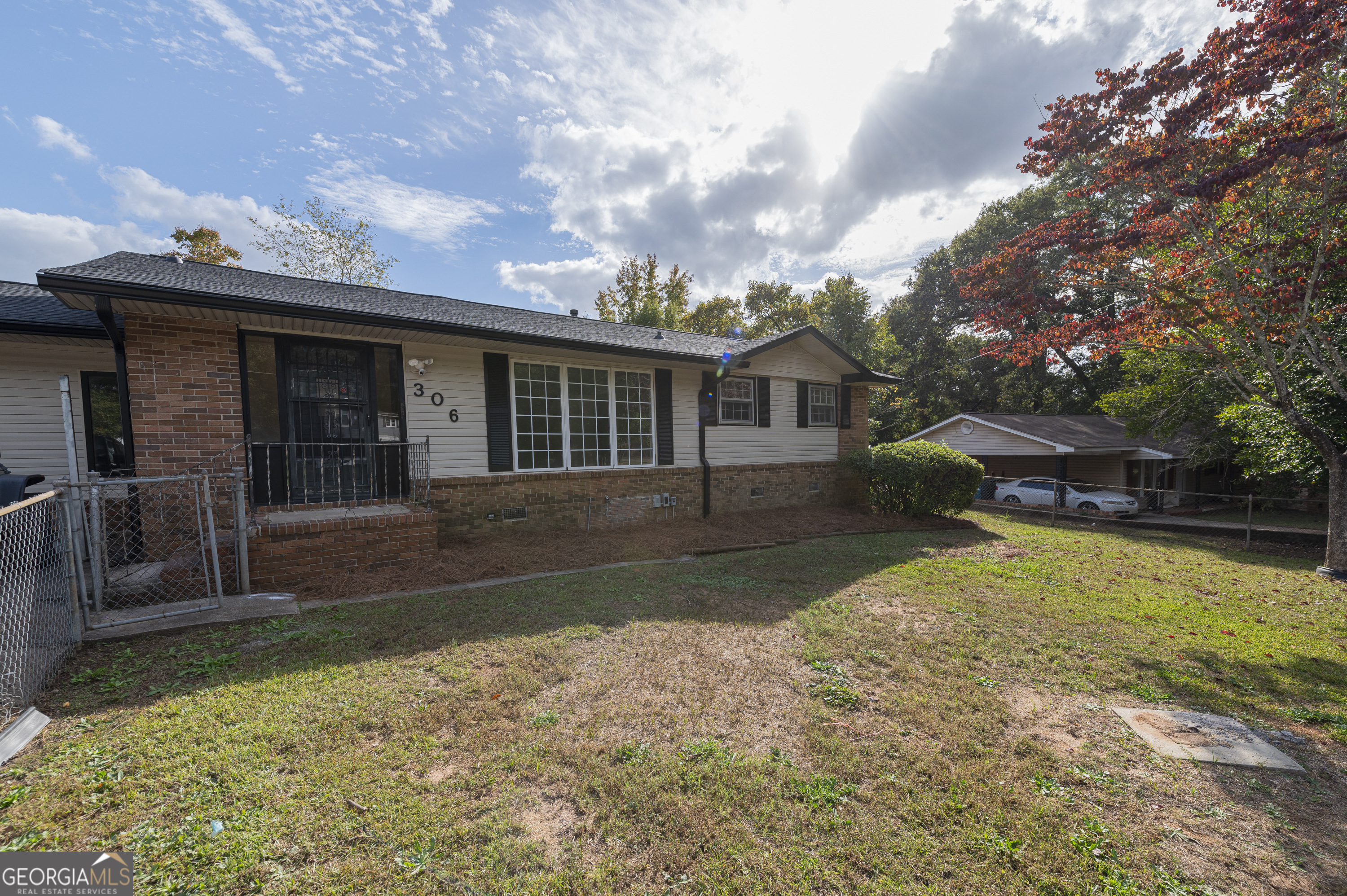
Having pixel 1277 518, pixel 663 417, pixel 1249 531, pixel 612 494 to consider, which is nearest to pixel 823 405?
pixel 663 417

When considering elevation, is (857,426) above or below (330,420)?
below

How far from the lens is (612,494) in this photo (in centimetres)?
898

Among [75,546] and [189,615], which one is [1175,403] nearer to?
[189,615]

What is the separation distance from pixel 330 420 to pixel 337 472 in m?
0.73

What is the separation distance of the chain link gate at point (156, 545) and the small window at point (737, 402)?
26.6 ft

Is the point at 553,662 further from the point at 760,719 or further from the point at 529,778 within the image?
the point at 760,719

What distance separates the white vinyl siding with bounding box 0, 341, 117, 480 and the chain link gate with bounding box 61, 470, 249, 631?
1768mm

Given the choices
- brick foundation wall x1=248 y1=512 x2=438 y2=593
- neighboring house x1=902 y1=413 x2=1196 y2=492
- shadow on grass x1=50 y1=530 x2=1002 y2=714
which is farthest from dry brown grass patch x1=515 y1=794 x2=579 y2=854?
neighboring house x1=902 y1=413 x2=1196 y2=492

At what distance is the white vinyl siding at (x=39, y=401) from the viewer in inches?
265

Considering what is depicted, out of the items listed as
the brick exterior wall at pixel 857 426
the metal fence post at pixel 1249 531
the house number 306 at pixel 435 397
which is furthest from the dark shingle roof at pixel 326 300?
the metal fence post at pixel 1249 531

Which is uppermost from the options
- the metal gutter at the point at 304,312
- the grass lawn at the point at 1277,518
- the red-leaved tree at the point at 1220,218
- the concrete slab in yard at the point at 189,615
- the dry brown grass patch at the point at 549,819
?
the red-leaved tree at the point at 1220,218

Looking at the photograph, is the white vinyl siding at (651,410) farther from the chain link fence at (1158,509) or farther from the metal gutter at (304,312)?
the chain link fence at (1158,509)

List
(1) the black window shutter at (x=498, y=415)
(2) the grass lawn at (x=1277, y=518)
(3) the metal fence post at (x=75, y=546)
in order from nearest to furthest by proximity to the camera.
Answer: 1. (3) the metal fence post at (x=75, y=546)
2. (1) the black window shutter at (x=498, y=415)
3. (2) the grass lawn at (x=1277, y=518)

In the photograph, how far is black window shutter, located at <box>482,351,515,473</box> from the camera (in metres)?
7.76
